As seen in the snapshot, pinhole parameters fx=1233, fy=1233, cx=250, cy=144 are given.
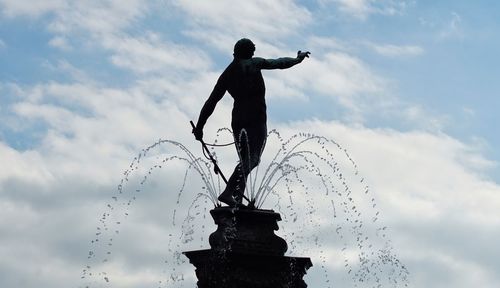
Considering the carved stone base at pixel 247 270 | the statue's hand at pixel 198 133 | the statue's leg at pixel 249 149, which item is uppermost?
the statue's hand at pixel 198 133

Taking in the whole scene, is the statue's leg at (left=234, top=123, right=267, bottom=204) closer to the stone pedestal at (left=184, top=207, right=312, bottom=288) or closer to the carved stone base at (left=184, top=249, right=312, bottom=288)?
the stone pedestal at (left=184, top=207, right=312, bottom=288)

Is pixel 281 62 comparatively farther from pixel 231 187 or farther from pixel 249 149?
pixel 231 187

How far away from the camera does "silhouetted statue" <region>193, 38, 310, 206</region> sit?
21141 mm

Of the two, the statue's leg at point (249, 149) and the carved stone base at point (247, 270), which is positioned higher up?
the statue's leg at point (249, 149)

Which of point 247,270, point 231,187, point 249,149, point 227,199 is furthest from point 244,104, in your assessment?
point 247,270

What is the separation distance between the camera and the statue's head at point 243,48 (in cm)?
2166

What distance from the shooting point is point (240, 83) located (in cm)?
2150

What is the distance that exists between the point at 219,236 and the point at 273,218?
98 centimetres

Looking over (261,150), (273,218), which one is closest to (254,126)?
(261,150)

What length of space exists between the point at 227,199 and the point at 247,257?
51.7 inches

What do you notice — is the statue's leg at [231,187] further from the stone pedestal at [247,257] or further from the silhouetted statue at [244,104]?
the stone pedestal at [247,257]

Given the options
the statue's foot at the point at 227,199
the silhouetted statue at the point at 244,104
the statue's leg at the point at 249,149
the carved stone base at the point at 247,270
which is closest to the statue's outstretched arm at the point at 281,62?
the silhouetted statue at the point at 244,104

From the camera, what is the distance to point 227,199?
2095 centimetres

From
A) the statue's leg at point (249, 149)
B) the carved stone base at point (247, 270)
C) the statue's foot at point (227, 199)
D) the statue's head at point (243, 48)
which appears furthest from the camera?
the statue's head at point (243, 48)
